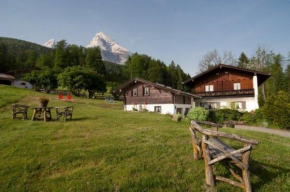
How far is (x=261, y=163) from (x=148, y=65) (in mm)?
80449

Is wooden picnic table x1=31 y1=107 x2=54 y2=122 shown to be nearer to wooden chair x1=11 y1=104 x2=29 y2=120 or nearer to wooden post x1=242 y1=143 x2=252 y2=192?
wooden chair x1=11 y1=104 x2=29 y2=120

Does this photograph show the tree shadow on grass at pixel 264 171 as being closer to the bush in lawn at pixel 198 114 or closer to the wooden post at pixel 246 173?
Result: the wooden post at pixel 246 173

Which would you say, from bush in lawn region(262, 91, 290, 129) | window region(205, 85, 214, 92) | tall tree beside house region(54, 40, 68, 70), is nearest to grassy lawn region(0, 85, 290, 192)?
bush in lawn region(262, 91, 290, 129)

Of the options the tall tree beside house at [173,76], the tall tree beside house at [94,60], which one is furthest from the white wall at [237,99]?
the tall tree beside house at [94,60]

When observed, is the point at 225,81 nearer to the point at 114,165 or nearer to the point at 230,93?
the point at 230,93

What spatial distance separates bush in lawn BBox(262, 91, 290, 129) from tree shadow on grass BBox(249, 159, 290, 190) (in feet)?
54.2

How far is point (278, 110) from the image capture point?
18.7 m

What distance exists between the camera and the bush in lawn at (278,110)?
1802 cm

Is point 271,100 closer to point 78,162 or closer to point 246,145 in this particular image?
point 246,145

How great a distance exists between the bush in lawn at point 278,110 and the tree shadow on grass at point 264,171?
16507 millimetres

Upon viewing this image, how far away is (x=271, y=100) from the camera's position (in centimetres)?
2016

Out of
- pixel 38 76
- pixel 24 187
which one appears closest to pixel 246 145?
pixel 24 187

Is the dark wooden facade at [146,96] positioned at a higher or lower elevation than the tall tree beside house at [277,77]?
lower

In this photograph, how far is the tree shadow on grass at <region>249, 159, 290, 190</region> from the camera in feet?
14.4
